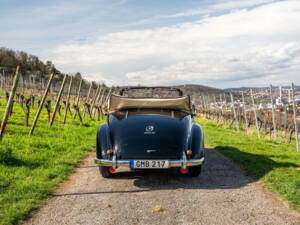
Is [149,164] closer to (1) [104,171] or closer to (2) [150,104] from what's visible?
(1) [104,171]

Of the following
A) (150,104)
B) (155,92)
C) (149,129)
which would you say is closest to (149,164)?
(149,129)

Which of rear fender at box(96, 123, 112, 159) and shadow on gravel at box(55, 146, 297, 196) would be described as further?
rear fender at box(96, 123, 112, 159)

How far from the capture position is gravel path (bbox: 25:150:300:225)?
3705 millimetres

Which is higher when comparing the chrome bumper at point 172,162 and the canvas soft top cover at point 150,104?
the canvas soft top cover at point 150,104

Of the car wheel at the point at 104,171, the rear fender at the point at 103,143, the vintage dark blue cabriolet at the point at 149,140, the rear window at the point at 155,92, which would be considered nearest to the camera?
the vintage dark blue cabriolet at the point at 149,140

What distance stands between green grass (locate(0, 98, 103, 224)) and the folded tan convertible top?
5.79 feet

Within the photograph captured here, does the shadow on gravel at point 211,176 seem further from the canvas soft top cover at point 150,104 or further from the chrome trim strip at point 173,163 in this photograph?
the canvas soft top cover at point 150,104

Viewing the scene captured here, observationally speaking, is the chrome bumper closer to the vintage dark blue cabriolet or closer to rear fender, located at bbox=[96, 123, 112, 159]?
the vintage dark blue cabriolet

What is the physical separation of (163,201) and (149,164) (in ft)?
2.62

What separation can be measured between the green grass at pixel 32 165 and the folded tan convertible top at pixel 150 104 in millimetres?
1764

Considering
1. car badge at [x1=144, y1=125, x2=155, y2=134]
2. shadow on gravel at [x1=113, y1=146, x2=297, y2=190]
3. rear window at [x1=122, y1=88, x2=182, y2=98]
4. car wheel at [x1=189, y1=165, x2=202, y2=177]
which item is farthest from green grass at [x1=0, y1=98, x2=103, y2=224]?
car wheel at [x1=189, y1=165, x2=202, y2=177]

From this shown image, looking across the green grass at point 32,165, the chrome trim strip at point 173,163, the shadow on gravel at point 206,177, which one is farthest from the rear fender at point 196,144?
the green grass at point 32,165

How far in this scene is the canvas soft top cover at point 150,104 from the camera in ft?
20.8

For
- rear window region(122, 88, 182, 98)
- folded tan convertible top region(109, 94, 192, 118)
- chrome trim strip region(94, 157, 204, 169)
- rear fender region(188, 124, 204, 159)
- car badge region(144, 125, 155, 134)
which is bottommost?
chrome trim strip region(94, 157, 204, 169)
